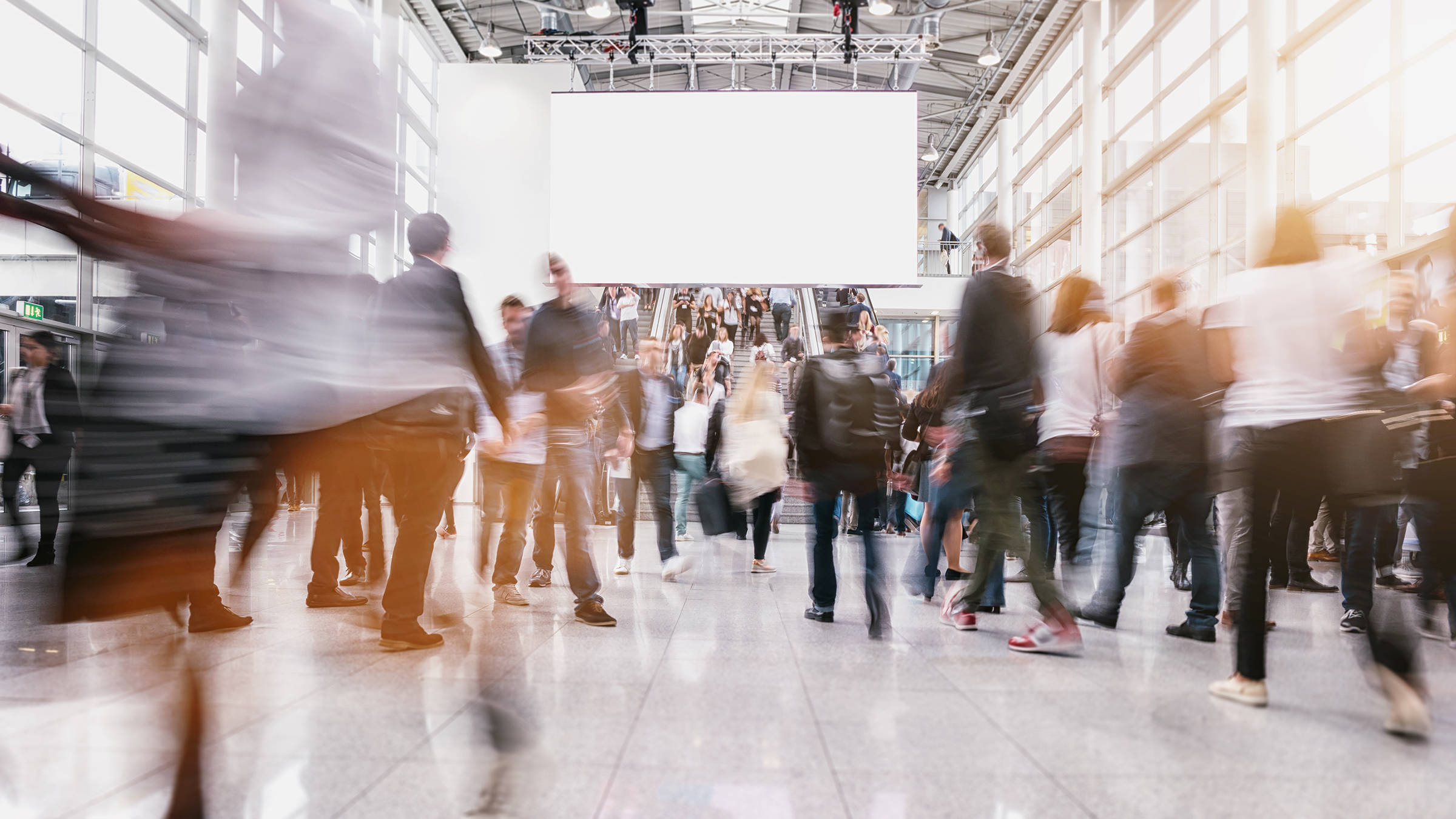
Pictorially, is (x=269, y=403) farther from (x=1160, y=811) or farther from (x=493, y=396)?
(x=1160, y=811)

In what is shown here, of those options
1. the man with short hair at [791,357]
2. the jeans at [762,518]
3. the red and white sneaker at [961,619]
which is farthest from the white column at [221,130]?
the man with short hair at [791,357]

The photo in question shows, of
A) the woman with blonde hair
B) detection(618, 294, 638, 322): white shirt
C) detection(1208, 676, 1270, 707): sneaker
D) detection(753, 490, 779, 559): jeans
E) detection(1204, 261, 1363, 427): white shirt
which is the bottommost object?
detection(1208, 676, 1270, 707): sneaker

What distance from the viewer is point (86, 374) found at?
1.24 m

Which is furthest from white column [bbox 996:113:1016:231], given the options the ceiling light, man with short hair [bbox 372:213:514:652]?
man with short hair [bbox 372:213:514:652]

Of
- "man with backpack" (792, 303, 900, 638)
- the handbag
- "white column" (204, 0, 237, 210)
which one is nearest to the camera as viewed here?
"white column" (204, 0, 237, 210)

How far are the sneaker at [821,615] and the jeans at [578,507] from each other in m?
1.02

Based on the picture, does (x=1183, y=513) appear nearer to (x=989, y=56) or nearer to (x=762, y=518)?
(x=762, y=518)

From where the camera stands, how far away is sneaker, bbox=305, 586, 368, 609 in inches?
179

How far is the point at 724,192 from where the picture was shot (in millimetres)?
14453

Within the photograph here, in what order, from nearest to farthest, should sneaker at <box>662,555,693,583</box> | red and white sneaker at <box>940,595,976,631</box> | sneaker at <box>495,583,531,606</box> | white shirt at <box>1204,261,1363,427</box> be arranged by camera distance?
white shirt at <box>1204,261,1363,427</box> < red and white sneaker at <box>940,595,976,631</box> < sneaker at <box>495,583,531,606</box> < sneaker at <box>662,555,693,583</box>

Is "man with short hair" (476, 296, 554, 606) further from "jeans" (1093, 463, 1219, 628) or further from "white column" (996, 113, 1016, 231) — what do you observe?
"white column" (996, 113, 1016, 231)

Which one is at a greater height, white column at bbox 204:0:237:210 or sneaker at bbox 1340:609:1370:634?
white column at bbox 204:0:237:210

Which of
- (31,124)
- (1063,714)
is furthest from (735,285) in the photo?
(1063,714)

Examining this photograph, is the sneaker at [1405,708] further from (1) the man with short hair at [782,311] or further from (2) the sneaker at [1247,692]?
(1) the man with short hair at [782,311]
